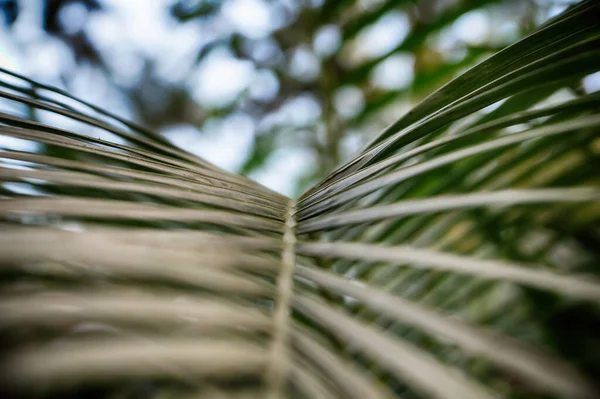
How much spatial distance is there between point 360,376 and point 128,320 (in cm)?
11

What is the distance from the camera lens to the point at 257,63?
1.69 meters

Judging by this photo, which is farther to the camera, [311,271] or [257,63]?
[257,63]

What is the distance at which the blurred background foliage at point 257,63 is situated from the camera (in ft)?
4.02

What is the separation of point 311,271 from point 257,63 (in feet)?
5.22

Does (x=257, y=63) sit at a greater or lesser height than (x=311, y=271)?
greater

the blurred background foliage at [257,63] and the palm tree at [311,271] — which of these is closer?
the palm tree at [311,271]

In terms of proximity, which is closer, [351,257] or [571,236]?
[351,257]

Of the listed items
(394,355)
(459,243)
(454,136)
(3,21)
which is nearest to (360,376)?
(394,355)

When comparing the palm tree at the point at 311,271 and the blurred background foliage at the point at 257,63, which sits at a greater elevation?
the blurred background foliage at the point at 257,63

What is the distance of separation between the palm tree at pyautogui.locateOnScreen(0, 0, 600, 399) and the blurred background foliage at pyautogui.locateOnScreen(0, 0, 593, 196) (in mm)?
469

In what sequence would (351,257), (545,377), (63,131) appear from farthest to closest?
(63,131) < (351,257) < (545,377)

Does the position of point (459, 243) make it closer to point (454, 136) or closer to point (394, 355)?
point (454, 136)

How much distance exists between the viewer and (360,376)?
0.17 metres

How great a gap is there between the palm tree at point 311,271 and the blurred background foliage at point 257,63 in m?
0.47
